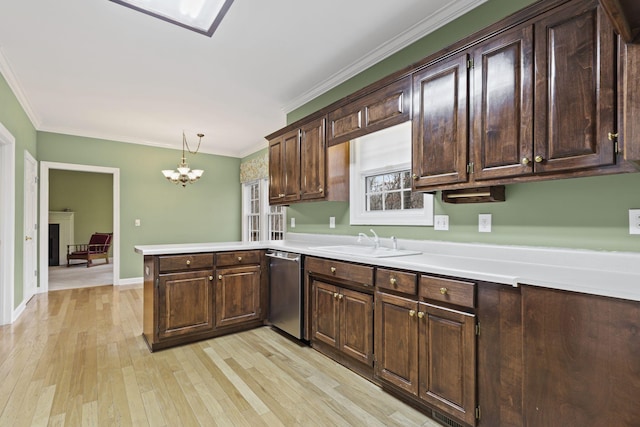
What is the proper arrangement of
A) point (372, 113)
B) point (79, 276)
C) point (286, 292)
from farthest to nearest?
1. point (79, 276)
2. point (286, 292)
3. point (372, 113)

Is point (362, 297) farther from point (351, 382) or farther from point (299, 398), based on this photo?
point (299, 398)

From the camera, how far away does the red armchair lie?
311 inches

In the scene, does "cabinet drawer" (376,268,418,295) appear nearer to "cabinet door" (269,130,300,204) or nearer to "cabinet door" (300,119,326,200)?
"cabinet door" (300,119,326,200)

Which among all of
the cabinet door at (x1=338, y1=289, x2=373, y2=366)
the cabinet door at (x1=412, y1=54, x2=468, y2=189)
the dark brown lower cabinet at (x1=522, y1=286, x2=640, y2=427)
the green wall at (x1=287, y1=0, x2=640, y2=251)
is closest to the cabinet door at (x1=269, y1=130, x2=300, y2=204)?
the green wall at (x1=287, y1=0, x2=640, y2=251)

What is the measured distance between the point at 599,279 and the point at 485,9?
184 centimetres

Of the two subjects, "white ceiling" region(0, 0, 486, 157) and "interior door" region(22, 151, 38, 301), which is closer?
"white ceiling" region(0, 0, 486, 157)

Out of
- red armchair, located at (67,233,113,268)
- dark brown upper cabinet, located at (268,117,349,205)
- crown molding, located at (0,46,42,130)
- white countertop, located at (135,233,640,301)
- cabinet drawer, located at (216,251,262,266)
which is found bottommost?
red armchair, located at (67,233,113,268)

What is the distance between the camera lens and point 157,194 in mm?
6137

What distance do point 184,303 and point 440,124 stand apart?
2.63 m

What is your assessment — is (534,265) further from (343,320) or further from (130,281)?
(130,281)

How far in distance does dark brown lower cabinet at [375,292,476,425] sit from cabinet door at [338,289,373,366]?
9 centimetres

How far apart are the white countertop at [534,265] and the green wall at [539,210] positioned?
0.06 meters

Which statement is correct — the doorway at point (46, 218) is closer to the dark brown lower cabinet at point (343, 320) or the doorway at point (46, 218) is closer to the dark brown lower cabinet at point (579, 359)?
the dark brown lower cabinet at point (343, 320)

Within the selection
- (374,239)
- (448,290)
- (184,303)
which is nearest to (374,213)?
(374,239)
